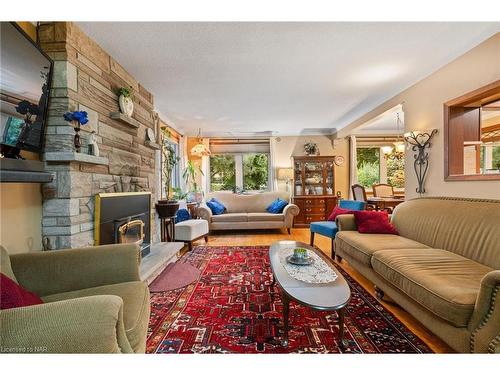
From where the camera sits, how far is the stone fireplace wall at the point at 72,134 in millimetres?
1846

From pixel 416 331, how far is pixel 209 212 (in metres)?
3.95

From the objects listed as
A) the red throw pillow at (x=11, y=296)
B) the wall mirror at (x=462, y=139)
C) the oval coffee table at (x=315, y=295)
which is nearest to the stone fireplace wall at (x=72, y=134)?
the red throw pillow at (x=11, y=296)

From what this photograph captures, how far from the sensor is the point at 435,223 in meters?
2.42

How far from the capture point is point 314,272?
185 centimetres

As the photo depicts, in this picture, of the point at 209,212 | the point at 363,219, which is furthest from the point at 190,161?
the point at 363,219

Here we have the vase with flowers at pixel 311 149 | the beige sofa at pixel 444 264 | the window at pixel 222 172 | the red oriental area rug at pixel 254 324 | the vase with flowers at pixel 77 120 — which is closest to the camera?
the beige sofa at pixel 444 264

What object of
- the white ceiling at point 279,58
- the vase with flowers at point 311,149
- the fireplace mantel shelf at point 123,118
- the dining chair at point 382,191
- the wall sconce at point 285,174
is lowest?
the dining chair at point 382,191

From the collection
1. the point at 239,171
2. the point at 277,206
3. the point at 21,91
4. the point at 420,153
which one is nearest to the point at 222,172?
the point at 239,171

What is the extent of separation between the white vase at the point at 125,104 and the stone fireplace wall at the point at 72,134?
0.16ft

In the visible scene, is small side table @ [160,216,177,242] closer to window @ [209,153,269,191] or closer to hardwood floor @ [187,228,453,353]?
hardwood floor @ [187,228,453,353]

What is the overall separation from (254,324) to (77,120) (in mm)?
2037

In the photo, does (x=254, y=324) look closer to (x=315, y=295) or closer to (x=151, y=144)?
(x=315, y=295)

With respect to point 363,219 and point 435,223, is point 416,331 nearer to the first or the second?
point 435,223

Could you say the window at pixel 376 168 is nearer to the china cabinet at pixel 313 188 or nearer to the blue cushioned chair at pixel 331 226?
the china cabinet at pixel 313 188
